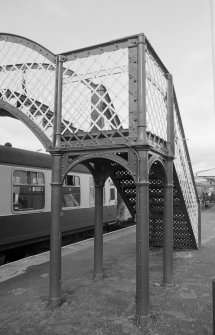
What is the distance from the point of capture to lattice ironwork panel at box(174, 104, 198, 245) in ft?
24.4

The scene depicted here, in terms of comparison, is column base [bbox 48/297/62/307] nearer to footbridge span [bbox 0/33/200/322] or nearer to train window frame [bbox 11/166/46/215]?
footbridge span [bbox 0/33/200/322]

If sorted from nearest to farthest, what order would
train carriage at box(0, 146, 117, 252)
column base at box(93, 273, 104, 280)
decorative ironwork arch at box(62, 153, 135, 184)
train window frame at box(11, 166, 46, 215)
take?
decorative ironwork arch at box(62, 153, 135, 184)
column base at box(93, 273, 104, 280)
train carriage at box(0, 146, 117, 252)
train window frame at box(11, 166, 46, 215)

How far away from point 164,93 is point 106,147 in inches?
79.9

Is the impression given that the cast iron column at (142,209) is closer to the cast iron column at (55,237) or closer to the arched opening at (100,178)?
the arched opening at (100,178)

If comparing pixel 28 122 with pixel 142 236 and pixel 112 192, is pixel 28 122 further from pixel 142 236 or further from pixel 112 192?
pixel 112 192

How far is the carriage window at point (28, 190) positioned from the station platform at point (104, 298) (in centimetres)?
146

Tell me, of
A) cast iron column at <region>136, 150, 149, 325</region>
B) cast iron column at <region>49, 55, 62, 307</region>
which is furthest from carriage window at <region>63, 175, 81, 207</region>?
cast iron column at <region>136, 150, 149, 325</region>

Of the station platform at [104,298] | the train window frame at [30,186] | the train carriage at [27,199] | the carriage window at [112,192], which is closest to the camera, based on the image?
the station platform at [104,298]

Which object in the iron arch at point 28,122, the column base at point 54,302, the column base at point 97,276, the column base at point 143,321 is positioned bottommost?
the column base at point 143,321

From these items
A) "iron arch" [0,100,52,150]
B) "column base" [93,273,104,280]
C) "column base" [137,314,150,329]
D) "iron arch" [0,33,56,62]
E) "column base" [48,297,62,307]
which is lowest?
"column base" [137,314,150,329]

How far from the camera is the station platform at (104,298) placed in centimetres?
442

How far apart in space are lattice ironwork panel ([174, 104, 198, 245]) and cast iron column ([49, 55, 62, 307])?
264cm

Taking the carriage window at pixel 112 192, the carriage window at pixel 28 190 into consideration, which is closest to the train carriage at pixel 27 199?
the carriage window at pixel 28 190

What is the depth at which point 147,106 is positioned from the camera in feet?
17.1
